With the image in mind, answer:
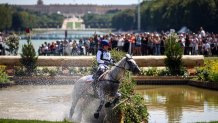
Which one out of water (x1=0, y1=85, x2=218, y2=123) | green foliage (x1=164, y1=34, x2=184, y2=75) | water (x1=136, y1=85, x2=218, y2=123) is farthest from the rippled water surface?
green foliage (x1=164, y1=34, x2=184, y2=75)

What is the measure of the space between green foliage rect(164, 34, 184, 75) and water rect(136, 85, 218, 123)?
2.34 metres

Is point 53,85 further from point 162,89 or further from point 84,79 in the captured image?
point 84,79

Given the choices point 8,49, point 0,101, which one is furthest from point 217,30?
point 0,101

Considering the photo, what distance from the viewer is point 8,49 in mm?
45844

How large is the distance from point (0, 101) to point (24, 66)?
834 centimetres

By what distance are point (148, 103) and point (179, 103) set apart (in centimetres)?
112

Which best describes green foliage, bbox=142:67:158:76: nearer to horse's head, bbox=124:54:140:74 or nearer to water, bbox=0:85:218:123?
water, bbox=0:85:218:123

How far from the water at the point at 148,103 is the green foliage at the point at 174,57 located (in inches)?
91.2

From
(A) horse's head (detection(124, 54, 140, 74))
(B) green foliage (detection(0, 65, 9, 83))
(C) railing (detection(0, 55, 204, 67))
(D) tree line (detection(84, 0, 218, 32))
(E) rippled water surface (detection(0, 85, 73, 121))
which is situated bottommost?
(E) rippled water surface (detection(0, 85, 73, 121))

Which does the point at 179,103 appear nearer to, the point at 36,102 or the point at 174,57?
the point at 36,102

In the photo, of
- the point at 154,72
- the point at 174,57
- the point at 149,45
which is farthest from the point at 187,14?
the point at 154,72

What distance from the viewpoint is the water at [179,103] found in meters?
18.6

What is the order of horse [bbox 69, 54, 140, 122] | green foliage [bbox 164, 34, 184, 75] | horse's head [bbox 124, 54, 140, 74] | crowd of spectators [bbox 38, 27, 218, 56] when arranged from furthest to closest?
crowd of spectators [bbox 38, 27, 218, 56] → green foliage [bbox 164, 34, 184, 75] → horse [bbox 69, 54, 140, 122] → horse's head [bbox 124, 54, 140, 74]

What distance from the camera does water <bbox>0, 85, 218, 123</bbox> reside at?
1883cm
